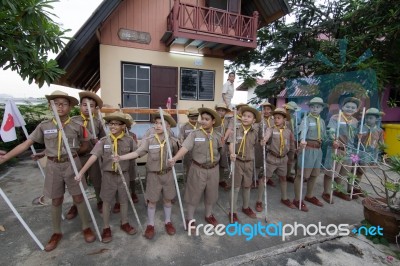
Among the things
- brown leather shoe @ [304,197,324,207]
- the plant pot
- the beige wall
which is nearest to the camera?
the plant pot

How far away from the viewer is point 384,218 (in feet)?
11.5

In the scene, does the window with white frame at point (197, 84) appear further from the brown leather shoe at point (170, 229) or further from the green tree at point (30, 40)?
the brown leather shoe at point (170, 229)

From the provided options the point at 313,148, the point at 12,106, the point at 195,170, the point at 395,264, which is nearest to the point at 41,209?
the point at 12,106

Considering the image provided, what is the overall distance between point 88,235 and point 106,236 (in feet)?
0.85

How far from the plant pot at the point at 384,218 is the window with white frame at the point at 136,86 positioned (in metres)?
6.92

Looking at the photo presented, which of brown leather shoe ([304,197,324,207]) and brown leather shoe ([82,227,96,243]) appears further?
brown leather shoe ([304,197,324,207])

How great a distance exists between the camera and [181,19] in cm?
743

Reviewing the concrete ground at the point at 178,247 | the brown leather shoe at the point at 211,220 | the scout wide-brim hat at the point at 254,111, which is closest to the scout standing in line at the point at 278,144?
the scout wide-brim hat at the point at 254,111

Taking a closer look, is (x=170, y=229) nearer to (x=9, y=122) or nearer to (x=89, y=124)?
(x=89, y=124)

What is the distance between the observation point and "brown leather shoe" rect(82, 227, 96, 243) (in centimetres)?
324

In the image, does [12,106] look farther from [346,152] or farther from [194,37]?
[346,152]

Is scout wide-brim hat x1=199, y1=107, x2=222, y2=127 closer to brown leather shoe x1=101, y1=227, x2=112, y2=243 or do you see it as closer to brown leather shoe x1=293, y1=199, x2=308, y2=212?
brown leather shoe x1=101, y1=227, x2=112, y2=243

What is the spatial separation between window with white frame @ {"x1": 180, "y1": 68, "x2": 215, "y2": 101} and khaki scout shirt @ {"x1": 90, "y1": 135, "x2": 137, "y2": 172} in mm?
5613

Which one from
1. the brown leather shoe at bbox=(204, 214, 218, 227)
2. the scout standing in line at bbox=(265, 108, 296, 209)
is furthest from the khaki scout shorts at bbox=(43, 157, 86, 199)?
the scout standing in line at bbox=(265, 108, 296, 209)
